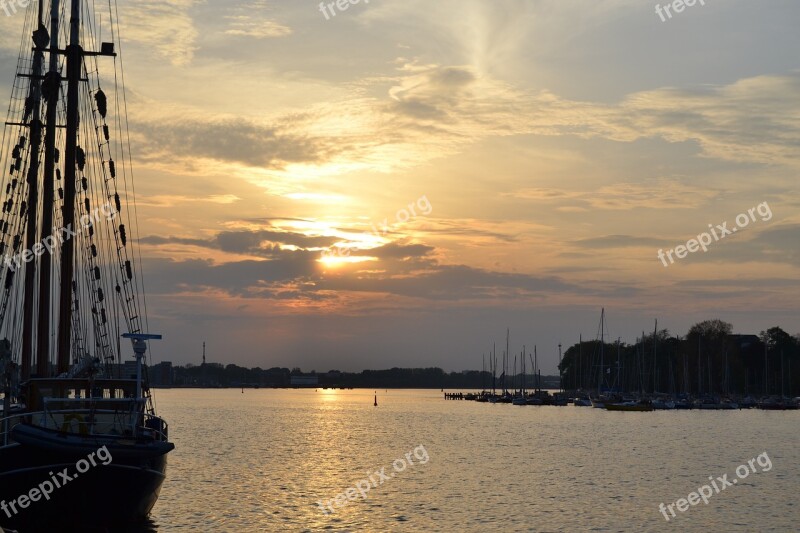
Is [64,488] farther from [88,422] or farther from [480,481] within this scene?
[480,481]

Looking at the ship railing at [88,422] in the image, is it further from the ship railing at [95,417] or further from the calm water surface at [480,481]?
the calm water surface at [480,481]

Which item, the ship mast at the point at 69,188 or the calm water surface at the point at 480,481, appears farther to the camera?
the calm water surface at the point at 480,481

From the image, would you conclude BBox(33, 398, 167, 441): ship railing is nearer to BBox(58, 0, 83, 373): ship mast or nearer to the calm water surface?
BBox(58, 0, 83, 373): ship mast

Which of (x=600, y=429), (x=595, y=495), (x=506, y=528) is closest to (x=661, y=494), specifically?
(x=595, y=495)

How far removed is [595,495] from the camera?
6081 cm

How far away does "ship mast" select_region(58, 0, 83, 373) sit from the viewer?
44.2 m

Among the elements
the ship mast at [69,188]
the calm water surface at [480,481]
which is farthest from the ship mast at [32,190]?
the calm water surface at [480,481]

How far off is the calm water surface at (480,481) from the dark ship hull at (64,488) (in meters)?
8.87

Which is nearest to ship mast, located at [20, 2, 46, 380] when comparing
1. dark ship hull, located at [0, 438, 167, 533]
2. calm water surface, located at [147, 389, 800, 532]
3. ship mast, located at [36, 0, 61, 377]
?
ship mast, located at [36, 0, 61, 377]

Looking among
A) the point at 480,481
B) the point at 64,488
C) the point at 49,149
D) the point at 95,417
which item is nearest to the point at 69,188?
the point at 49,149

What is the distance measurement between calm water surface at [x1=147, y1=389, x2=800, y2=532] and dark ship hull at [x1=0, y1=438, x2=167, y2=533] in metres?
8.87

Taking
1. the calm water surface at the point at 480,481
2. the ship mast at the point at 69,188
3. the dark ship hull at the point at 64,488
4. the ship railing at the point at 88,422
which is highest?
the ship mast at the point at 69,188

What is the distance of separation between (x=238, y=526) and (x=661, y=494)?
29562 mm

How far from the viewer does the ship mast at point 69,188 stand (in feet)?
145
